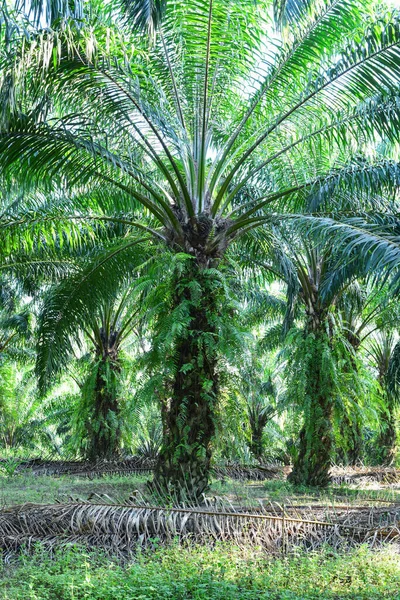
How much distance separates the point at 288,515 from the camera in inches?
260

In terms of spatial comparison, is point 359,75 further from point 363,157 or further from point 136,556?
point 136,556

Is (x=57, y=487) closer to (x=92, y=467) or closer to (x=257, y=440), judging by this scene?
(x=92, y=467)

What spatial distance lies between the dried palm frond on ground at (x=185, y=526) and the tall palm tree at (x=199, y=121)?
4.65ft

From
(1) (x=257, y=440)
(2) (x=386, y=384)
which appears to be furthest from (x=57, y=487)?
(1) (x=257, y=440)

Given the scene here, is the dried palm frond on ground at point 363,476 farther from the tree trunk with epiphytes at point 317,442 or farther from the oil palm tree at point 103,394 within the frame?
the oil palm tree at point 103,394

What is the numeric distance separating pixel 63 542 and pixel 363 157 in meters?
6.57

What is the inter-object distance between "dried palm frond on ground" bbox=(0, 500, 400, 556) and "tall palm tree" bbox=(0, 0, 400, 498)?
142cm

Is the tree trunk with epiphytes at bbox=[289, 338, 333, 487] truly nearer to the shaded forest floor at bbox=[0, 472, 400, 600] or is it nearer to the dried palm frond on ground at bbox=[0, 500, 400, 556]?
the dried palm frond on ground at bbox=[0, 500, 400, 556]

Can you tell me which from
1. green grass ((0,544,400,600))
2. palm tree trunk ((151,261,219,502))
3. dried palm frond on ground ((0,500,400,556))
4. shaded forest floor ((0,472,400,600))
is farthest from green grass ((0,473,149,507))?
green grass ((0,544,400,600))

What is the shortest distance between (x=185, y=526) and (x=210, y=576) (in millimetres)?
1498

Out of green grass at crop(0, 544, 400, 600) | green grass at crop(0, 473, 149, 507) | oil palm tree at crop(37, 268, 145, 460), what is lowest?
green grass at crop(0, 544, 400, 600)

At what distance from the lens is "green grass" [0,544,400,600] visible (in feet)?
15.6

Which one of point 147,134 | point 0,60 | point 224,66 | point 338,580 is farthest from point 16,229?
point 338,580

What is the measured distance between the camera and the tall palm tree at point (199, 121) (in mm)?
7875
